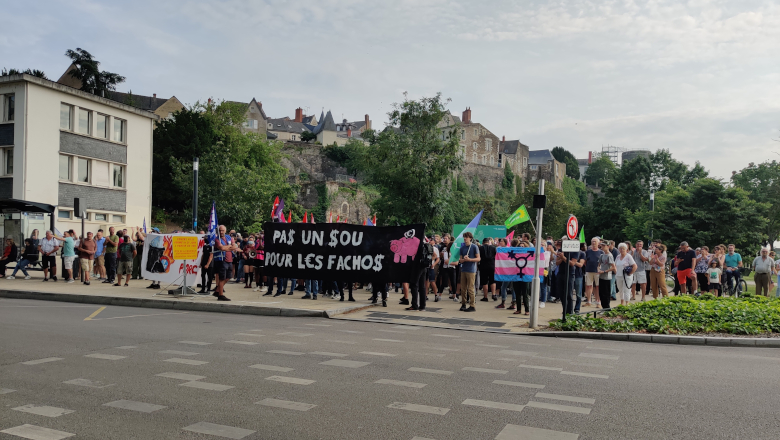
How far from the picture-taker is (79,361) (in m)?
7.66

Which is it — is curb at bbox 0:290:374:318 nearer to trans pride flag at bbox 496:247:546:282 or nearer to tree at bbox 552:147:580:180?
trans pride flag at bbox 496:247:546:282

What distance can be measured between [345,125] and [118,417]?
144 m

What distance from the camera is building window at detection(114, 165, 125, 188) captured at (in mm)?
36781

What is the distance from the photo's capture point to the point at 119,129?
36875 millimetres

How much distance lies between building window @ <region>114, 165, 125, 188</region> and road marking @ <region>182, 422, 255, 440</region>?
3528 cm

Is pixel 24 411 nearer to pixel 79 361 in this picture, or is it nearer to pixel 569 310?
pixel 79 361

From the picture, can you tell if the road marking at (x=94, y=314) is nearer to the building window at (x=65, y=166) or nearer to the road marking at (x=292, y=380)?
the road marking at (x=292, y=380)

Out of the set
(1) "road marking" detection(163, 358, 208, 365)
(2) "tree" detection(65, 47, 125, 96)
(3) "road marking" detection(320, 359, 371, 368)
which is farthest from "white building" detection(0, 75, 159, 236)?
(2) "tree" detection(65, 47, 125, 96)

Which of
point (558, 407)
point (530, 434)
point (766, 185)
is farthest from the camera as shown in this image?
point (766, 185)

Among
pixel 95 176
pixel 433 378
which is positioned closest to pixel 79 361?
pixel 433 378

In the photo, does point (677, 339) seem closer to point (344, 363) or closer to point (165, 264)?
point (344, 363)

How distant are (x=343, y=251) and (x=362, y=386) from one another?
9936 millimetres

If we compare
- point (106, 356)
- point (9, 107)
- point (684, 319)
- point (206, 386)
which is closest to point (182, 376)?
point (206, 386)

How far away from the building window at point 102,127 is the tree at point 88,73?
31.9 m
